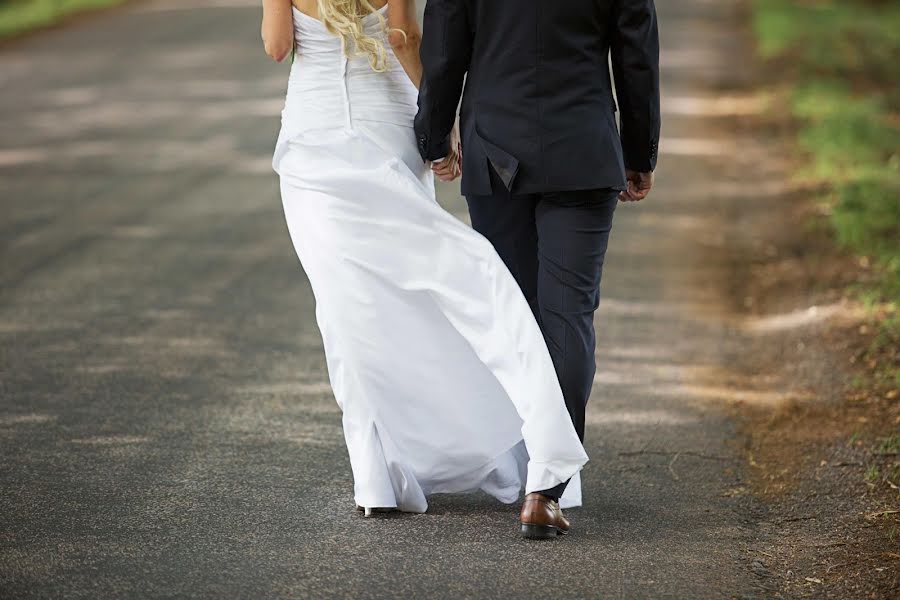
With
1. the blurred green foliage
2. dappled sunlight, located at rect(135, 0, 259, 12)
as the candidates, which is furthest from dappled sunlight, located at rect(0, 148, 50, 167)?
dappled sunlight, located at rect(135, 0, 259, 12)

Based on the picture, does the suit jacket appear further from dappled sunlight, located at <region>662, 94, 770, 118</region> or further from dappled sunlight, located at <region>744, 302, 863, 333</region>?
dappled sunlight, located at <region>662, 94, 770, 118</region>

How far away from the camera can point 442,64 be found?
4238 millimetres

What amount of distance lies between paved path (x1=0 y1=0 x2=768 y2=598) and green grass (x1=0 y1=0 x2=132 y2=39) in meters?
9.26

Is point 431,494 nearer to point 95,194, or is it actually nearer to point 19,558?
point 19,558

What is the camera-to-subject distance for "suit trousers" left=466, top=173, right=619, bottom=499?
13.9ft

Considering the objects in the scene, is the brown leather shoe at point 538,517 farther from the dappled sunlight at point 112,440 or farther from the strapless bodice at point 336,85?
the dappled sunlight at point 112,440

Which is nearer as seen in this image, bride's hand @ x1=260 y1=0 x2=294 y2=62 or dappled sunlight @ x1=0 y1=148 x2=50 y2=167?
bride's hand @ x1=260 y1=0 x2=294 y2=62

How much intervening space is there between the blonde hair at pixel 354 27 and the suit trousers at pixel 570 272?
25.5 inches

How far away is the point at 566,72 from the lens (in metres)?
4.14

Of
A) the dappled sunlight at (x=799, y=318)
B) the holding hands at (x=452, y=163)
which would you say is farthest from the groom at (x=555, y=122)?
the dappled sunlight at (x=799, y=318)

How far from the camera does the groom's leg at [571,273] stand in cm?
423

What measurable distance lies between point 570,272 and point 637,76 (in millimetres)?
687

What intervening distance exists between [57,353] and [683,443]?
128 inches

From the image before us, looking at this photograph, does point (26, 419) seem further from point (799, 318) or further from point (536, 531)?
point (799, 318)
